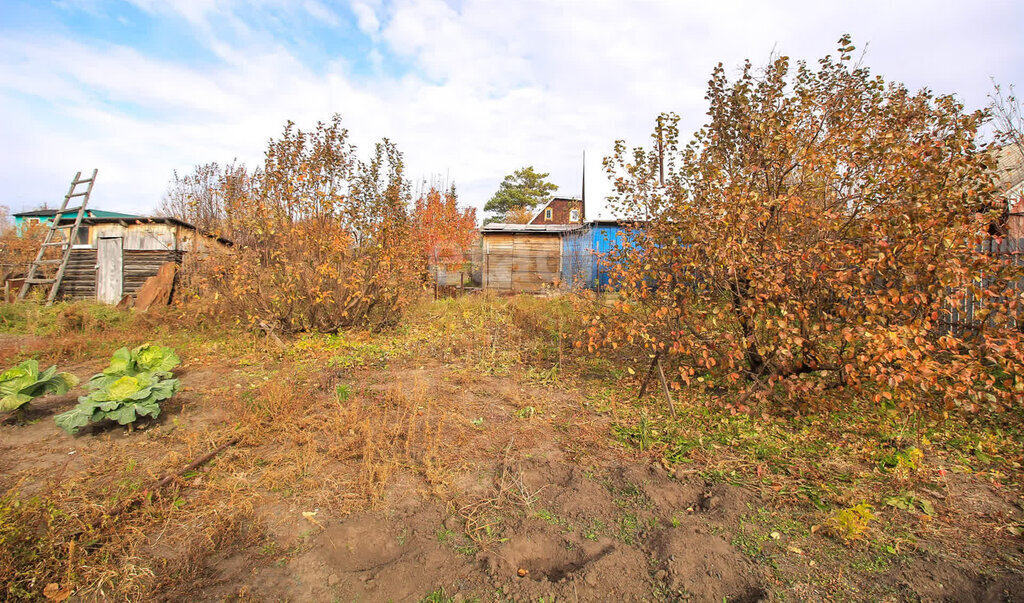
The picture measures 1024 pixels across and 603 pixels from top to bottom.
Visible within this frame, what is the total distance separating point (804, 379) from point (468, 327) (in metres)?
5.31

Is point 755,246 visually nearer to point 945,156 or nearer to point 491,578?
point 945,156

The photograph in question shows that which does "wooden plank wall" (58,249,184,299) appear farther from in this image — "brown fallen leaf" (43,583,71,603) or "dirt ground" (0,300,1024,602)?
"brown fallen leaf" (43,583,71,603)

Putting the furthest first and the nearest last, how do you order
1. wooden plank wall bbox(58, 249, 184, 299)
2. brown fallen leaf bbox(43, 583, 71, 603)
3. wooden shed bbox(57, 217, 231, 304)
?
wooden plank wall bbox(58, 249, 184, 299)
wooden shed bbox(57, 217, 231, 304)
brown fallen leaf bbox(43, 583, 71, 603)

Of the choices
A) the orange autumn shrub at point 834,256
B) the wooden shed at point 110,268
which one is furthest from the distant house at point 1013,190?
the wooden shed at point 110,268

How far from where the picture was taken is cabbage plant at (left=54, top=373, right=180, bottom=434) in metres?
3.34

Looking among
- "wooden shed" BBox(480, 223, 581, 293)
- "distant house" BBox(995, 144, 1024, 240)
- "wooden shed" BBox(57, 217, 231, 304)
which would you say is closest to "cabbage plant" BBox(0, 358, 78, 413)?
A: "distant house" BBox(995, 144, 1024, 240)

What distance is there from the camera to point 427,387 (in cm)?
461

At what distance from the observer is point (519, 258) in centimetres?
1878

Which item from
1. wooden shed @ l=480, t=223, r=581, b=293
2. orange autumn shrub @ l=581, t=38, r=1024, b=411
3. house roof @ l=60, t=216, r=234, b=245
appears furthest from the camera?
wooden shed @ l=480, t=223, r=581, b=293

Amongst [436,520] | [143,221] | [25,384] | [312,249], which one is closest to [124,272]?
[143,221]

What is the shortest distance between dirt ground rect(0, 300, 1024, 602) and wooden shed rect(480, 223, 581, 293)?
1492 centimetres

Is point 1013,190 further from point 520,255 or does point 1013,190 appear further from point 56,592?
point 520,255

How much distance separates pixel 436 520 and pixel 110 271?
45.1ft

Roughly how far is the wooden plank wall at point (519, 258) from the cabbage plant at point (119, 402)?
1528 cm
